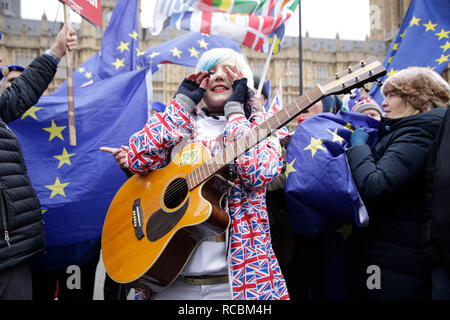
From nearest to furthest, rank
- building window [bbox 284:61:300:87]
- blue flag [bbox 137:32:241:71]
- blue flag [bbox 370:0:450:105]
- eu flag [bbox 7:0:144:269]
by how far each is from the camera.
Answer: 1. eu flag [bbox 7:0:144:269]
2. blue flag [bbox 370:0:450:105]
3. blue flag [bbox 137:32:241:71]
4. building window [bbox 284:61:300:87]

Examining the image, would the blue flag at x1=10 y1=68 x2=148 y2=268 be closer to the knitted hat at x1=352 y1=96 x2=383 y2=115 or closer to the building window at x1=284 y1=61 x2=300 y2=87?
the knitted hat at x1=352 y1=96 x2=383 y2=115

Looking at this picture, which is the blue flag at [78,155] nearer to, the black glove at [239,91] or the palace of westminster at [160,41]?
the black glove at [239,91]

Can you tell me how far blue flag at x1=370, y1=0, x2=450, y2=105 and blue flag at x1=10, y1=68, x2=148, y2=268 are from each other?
7.60 ft

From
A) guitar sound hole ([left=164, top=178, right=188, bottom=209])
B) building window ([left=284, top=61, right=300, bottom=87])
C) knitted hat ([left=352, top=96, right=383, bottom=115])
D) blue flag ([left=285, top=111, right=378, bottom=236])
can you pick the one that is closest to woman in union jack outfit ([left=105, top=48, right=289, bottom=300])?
guitar sound hole ([left=164, top=178, right=188, bottom=209])

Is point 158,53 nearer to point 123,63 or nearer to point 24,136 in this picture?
point 123,63

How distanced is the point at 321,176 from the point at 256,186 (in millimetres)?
498

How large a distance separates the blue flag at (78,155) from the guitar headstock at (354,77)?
1.86m

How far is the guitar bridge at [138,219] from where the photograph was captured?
1.90m

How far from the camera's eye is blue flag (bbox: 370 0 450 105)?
3.32 meters

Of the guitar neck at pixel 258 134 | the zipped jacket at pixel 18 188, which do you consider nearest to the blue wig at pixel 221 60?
the guitar neck at pixel 258 134
